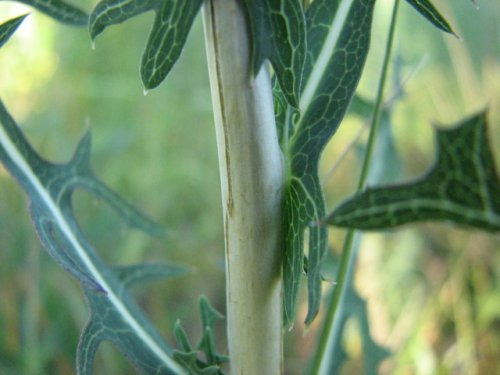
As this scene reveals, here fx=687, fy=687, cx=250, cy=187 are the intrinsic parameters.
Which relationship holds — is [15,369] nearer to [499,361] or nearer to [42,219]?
[42,219]

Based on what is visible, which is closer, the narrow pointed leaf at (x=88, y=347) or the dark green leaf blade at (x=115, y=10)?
the dark green leaf blade at (x=115, y=10)

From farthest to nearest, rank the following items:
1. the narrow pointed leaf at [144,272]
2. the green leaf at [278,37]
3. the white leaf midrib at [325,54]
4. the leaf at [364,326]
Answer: the leaf at [364,326], the narrow pointed leaf at [144,272], the white leaf midrib at [325,54], the green leaf at [278,37]

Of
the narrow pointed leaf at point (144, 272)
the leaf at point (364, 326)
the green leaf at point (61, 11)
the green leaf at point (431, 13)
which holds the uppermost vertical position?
the green leaf at point (61, 11)

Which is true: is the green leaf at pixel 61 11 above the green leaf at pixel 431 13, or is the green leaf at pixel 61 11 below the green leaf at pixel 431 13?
above

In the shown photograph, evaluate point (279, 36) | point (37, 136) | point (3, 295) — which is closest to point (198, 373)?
point (279, 36)

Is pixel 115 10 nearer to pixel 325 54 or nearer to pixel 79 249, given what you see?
pixel 325 54

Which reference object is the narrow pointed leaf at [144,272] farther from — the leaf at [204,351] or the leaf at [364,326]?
the leaf at [364,326]

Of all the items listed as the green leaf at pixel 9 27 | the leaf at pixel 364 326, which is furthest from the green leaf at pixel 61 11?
the leaf at pixel 364 326
